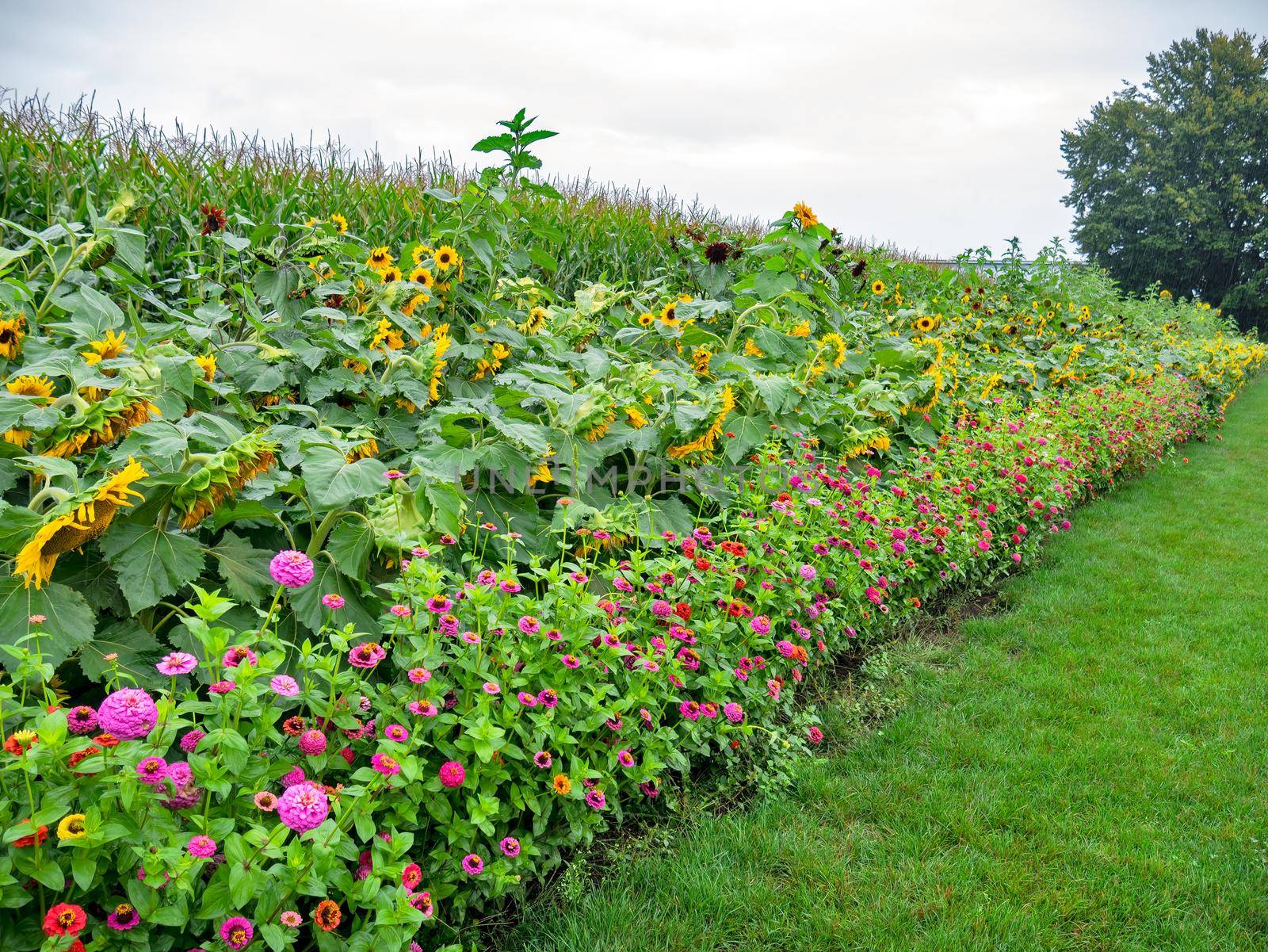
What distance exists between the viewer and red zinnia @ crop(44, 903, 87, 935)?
44.2 inches

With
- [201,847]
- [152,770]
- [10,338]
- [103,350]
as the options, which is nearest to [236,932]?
[201,847]

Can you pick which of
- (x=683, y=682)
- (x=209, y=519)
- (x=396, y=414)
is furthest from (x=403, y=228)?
(x=683, y=682)

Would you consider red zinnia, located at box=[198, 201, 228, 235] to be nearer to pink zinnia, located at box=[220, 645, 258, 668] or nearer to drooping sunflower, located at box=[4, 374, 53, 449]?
drooping sunflower, located at box=[4, 374, 53, 449]

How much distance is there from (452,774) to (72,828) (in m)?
0.58

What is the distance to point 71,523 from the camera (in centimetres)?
143

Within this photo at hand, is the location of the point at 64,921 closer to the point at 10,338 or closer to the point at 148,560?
the point at 148,560

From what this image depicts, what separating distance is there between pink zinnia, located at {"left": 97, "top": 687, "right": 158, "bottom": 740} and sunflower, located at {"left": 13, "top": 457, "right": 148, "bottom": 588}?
1.06 ft

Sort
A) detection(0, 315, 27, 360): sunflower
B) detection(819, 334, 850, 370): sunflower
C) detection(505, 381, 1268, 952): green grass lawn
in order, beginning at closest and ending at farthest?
1. detection(505, 381, 1268, 952): green grass lawn
2. detection(0, 315, 27, 360): sunflower
3. detection(819, 334, 850, 370): sunflower

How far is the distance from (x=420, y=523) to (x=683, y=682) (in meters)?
0.74

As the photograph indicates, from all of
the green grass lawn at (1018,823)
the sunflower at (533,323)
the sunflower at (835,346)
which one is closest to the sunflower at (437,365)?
the sunflower at (533,323)

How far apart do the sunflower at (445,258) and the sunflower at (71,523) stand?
5.89ft

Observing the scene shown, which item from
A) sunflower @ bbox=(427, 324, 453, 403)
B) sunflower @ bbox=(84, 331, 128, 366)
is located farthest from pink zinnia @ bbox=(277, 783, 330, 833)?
sunflower @ bbox=(427, 324, 453, 403)

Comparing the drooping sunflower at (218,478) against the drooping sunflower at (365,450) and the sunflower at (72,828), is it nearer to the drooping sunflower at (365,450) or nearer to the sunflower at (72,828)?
the drooping sunflower at (365,450)

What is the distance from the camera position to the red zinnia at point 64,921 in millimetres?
1123
